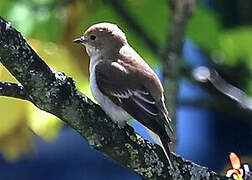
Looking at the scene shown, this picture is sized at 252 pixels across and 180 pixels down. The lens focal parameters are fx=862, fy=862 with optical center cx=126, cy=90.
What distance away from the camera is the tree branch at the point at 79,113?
6.28ft

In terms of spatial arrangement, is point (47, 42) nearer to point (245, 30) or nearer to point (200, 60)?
point (245, 30)

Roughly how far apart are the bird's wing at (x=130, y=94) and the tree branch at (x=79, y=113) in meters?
0.30

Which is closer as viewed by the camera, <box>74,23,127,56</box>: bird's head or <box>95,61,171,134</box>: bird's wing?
<box>95,61,171,134</box>: bird's wing

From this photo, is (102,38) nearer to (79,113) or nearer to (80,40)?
(80,40)

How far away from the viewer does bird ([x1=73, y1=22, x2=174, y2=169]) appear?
2521 millimetres

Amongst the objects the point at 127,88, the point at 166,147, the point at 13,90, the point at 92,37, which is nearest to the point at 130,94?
the point at 127,88

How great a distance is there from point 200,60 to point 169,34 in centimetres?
209

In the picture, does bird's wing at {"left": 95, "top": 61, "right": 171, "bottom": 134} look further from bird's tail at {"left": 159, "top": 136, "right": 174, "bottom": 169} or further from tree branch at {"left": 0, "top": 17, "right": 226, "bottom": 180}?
tree branch at {"left": 0, "top": 17, "right": 226, "bottom": 180}

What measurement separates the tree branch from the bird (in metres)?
0.12

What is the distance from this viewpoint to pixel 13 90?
2.03 m

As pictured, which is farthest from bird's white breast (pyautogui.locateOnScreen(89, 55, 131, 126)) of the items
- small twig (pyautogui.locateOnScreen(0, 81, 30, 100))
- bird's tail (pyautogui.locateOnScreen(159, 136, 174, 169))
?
small twig (pyautogui.locateOnScreen(0, 81, 30, 100))

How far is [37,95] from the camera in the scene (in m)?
1.98

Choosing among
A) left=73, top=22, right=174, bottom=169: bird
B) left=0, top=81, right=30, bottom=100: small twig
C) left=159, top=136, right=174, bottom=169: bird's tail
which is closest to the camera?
left=0, top=81, right=30, bottom=100: small twig

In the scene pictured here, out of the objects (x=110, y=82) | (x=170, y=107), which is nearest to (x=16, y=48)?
(x=110, y=82)
